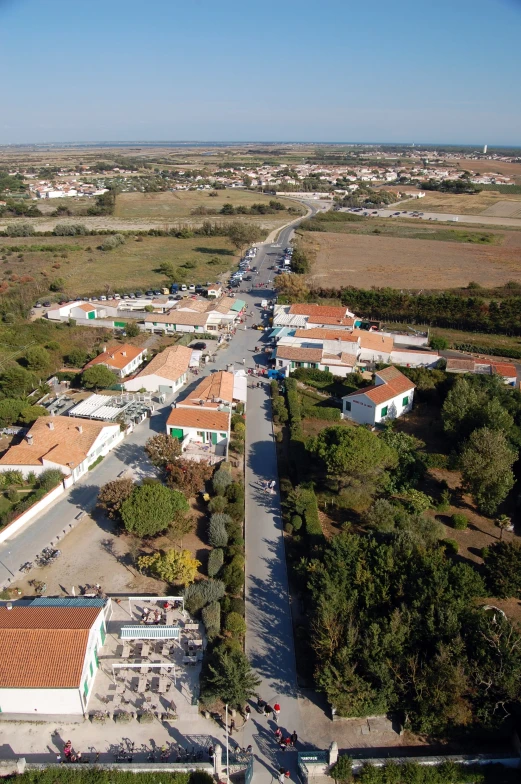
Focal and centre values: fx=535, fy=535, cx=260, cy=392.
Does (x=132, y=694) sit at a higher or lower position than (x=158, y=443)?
lower

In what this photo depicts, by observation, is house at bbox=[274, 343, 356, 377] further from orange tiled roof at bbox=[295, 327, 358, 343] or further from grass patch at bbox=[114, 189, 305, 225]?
grass patch at bbox=[114, 189, 305, 225]

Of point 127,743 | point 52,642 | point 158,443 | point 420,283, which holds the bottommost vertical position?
point 127,743

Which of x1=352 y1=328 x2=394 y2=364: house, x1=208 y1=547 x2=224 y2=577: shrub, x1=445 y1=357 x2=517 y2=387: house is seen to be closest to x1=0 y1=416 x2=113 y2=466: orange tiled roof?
x1=208 y1=547 x2=224 y2=577: shrub

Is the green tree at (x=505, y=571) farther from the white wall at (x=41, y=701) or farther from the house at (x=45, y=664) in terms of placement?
the white wall at (x=41, y=701)

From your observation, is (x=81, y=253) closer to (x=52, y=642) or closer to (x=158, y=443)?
(x=158, y=443)

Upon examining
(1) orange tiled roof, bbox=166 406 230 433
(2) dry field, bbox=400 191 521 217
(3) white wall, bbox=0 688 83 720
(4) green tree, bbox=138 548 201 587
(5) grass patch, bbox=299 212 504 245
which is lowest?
(3) white wall, bbox=0 688 83 720

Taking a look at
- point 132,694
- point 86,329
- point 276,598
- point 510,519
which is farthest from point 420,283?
point 132,694

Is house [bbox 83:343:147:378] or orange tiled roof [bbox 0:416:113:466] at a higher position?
house [bbox 83:343:147:378]
